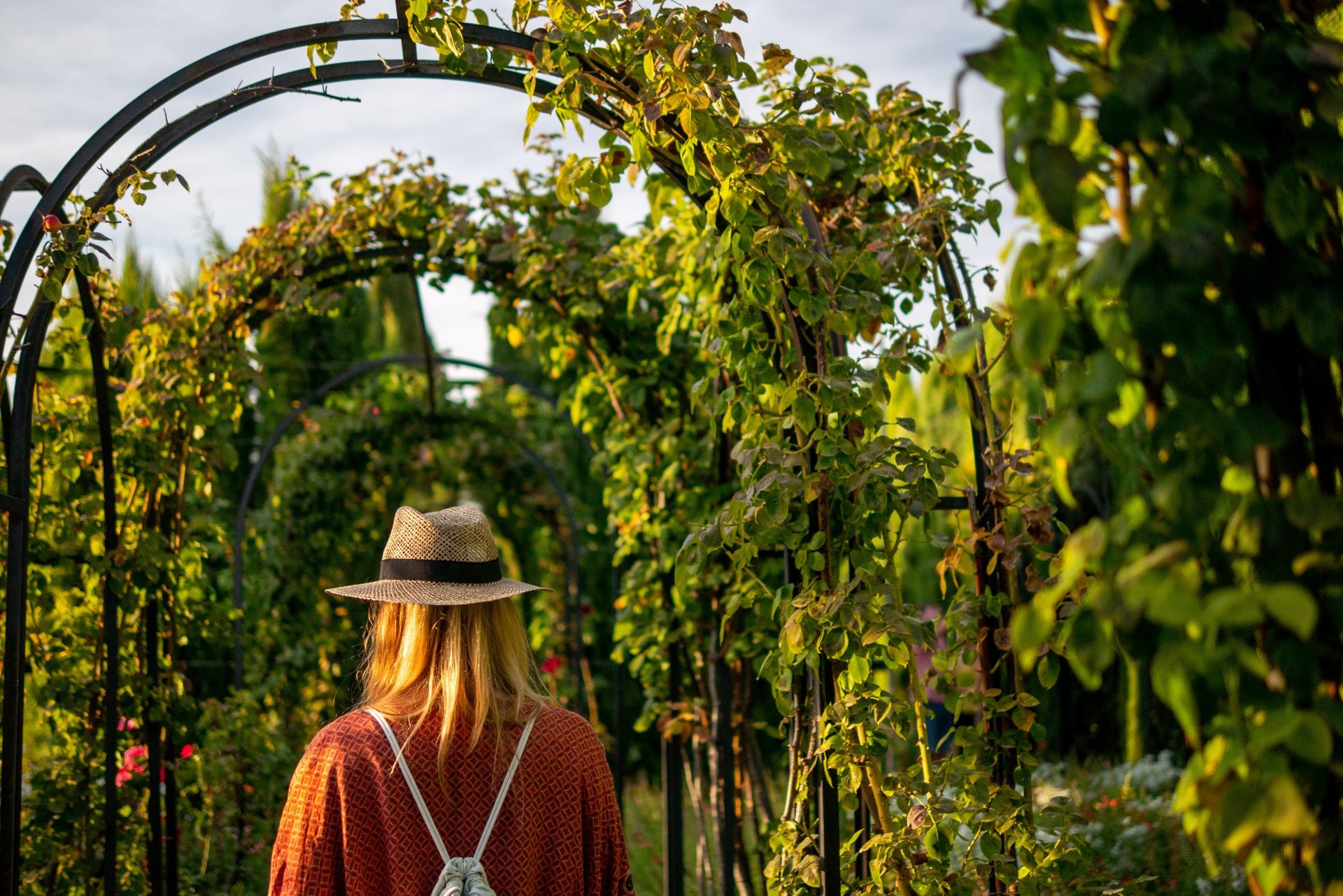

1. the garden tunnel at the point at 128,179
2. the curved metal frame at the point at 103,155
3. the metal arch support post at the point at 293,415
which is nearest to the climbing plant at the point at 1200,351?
the garden tunnel at the point at 128,179

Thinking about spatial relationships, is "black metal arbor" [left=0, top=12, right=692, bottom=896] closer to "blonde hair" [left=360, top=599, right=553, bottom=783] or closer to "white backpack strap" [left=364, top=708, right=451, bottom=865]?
"blonde hair" [left=360, top=599, right=553, bottom=783]

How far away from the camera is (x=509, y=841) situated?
168 cm


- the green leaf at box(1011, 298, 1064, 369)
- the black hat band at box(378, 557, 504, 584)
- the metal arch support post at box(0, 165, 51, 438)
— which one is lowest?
the black hat band at box(378, 557, 504, 584)

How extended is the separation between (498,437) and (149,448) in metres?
3.93

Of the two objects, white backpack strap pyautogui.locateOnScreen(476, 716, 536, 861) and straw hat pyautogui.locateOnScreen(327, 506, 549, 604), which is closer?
white backpack strap pyautogui.locateOnScreen(476, 716, 536, 861)

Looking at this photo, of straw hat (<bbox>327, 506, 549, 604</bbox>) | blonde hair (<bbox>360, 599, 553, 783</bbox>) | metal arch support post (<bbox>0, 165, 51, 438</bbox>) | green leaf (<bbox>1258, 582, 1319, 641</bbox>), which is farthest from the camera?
metal arch support post (<bbox>0, 165, 51, 438</bbox>)

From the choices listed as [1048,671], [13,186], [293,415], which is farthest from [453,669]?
[293,415]

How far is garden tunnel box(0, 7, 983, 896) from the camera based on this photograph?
223cm

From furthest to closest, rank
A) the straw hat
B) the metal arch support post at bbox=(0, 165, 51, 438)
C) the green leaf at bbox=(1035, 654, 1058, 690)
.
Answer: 1. the metal arch support post at bbox=(0, 165, 51, 438)
2. the green leaf at bbox=(1035, 654, 1058, 690)
3. the straw hat

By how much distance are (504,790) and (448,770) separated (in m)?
0.09

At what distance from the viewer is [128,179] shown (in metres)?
2.40

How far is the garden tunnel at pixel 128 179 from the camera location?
2.23 metres

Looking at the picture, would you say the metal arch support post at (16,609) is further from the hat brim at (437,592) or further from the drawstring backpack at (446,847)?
the drawstring backpack at (446,847)

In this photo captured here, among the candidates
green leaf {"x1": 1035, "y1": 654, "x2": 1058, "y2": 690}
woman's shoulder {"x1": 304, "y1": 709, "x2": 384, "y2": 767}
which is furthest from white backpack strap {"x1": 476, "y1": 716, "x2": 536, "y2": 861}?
green leaf {"x1": 1035, "y1": 654, "x2": 1058, "y2": 690}
